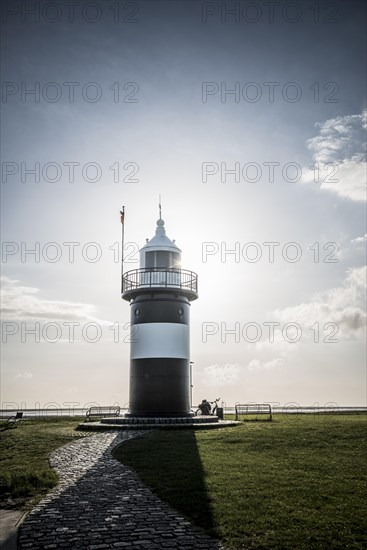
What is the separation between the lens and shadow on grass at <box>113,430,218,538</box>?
10.4m

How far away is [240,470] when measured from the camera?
14.6 meters

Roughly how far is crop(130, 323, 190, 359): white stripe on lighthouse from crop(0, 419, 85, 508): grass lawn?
6.80m

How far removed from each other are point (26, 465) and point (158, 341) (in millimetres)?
14775

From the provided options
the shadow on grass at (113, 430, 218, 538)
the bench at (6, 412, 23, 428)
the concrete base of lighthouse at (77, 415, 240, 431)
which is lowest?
the bench at (6, 412, 23, 428)

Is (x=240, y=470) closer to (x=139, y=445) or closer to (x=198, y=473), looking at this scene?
(x=198, y=473)

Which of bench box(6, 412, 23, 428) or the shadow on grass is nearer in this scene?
the shadow on grass

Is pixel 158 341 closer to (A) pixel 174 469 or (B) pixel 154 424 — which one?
(B) pixel 154 424

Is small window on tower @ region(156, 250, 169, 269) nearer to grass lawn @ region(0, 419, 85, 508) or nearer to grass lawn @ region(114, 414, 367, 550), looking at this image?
grass lawn @ region(0, 419, 85, 508)

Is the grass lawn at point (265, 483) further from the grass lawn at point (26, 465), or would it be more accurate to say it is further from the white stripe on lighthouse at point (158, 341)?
the white stripe on lighthouse at point (158, 341)

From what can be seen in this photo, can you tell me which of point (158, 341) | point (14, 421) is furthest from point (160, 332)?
point (14, 421)

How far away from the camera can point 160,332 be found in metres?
30.3

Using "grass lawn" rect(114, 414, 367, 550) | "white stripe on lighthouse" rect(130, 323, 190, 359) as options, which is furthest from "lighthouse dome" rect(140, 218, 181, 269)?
"grass lawn" rect(114, 414, 367, 550)

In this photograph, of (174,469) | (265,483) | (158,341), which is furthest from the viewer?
(158,341)

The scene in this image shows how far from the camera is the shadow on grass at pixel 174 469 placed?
34.3 ft
